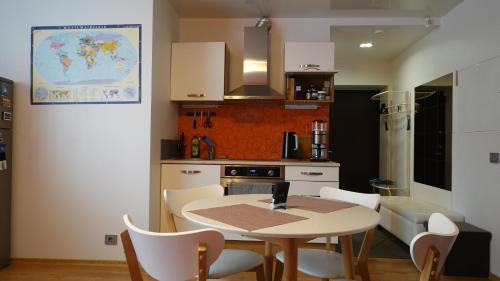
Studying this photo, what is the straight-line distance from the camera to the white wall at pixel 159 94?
288cm

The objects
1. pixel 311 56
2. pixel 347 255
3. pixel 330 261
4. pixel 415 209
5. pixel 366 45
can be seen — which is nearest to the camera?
pixel 347 255

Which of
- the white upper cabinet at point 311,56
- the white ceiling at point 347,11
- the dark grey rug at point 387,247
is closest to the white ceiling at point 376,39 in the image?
the white ceiling at point 347,11

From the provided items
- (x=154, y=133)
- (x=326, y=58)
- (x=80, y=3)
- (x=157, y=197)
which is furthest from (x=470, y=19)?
(x=80, y=3)

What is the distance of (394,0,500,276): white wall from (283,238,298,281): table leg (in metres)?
2.19

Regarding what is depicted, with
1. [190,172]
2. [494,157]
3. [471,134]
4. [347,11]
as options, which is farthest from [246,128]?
[494,157]

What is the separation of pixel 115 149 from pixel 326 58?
222 centimetres

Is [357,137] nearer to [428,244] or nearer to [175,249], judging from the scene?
[428,244]

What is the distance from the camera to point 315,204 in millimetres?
1662

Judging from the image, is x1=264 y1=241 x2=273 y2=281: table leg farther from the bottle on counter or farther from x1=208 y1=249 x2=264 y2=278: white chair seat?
the bottle on counter

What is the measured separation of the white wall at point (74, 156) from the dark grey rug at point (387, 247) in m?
2.18

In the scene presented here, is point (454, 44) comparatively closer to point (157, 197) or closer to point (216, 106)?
point (216, 106)

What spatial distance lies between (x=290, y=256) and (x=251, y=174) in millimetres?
1911

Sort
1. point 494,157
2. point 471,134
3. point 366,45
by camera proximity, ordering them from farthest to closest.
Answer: point 366,45, point 471,134, point 494,157

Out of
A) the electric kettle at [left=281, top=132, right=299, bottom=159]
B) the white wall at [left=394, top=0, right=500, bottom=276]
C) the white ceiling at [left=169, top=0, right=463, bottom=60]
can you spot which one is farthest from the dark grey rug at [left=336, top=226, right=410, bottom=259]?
the white ceiling at [left=169, top=0, right=463, bottom=60]
